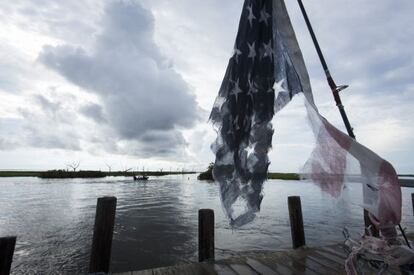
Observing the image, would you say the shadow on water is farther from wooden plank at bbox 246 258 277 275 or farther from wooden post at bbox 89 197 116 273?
wooden plank at bbox 246 258 277 275

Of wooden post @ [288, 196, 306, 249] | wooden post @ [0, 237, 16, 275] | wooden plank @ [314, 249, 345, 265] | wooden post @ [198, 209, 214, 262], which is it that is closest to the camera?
wooden post @ [0, 237, 16, 275]

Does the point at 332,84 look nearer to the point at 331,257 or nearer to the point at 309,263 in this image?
the point at 309,263

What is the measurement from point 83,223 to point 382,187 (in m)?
19.1

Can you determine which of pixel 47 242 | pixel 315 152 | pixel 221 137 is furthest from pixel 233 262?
pixel 47 242

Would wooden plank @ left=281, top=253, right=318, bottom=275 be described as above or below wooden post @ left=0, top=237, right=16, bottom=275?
below

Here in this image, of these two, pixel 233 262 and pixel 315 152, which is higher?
pixel 315 152

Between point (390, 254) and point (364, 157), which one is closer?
point (390, 254)

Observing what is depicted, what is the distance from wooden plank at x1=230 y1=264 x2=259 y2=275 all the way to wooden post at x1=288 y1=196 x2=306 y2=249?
264 cm

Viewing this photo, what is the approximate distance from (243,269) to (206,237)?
125 cm

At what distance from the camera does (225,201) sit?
4559 millimetres

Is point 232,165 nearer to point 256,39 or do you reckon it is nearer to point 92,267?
point 256,39

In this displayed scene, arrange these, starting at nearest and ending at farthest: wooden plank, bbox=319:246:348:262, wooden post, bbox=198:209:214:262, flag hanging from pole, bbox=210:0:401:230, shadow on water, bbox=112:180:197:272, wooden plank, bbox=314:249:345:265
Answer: flag hanging from pole, bbox=210:0:401:230 < wooden plank, bbox=314:249:345:265 < wooden post, bbox=198:209:214:262 < wooden plank, bbox=319:246:348:262 < shadow on water, bbox=112:180:197:272

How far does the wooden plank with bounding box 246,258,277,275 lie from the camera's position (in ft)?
21.5

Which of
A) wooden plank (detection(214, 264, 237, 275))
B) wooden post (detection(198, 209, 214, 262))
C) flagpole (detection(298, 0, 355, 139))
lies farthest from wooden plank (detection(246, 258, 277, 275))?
flagpole (detection(298, 0, 355, 139))
